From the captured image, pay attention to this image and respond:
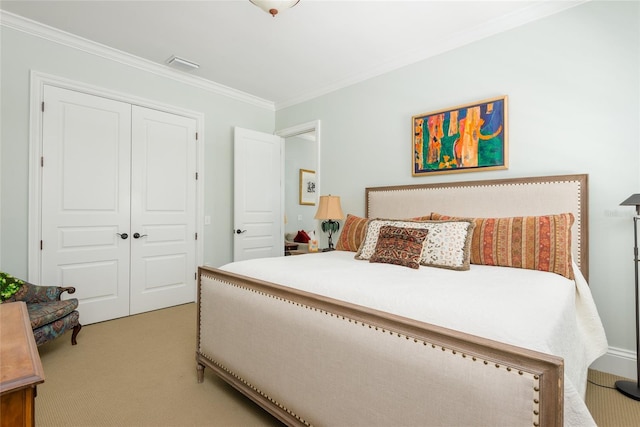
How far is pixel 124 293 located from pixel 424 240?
10.1ft

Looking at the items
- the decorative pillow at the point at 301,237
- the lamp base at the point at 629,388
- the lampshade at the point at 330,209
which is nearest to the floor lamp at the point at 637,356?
the lamp base at the point at 629,388

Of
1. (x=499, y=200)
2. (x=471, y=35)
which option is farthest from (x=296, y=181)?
(x=499, y=200)

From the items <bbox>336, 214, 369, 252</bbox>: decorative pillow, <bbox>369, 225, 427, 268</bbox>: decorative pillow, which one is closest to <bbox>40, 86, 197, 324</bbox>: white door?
<bbox>336, 214, 369, 252</bbox>: decorative pillow

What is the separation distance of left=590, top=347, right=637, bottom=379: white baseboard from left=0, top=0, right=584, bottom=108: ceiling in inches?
98.4

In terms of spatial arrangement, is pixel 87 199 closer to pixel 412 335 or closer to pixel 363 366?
pixel 363 366

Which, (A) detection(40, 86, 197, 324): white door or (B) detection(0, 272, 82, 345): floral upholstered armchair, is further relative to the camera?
(A) detection(40, 86, 197, 324): white door

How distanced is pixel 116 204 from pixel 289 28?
7.97ft

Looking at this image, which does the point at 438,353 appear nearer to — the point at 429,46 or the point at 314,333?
the point at 314,333

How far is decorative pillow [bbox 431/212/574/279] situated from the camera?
6.54ft

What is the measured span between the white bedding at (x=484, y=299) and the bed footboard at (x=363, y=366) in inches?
6.1

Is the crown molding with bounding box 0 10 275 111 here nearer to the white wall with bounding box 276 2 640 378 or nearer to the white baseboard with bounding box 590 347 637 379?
the white wall with bounding box 276 2 640 378

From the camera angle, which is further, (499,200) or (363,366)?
(499,200)

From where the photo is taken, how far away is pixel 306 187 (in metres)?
6.42

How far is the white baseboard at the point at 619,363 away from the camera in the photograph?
2129mm
